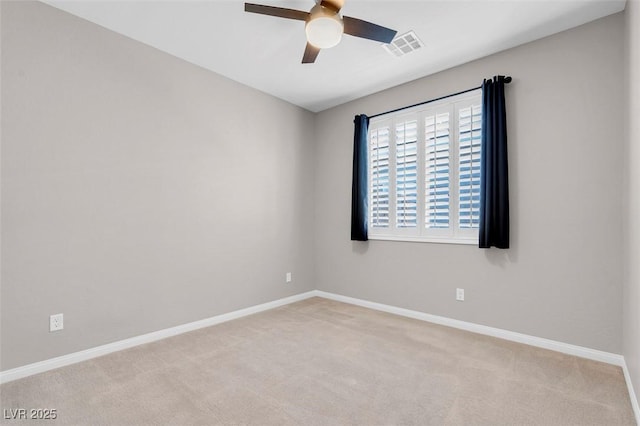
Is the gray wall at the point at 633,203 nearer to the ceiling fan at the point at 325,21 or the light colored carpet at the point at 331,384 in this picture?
the light colored carpet at the point at 331,384

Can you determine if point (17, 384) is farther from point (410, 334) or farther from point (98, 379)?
point (410, 334)

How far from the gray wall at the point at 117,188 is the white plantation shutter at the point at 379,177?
1401 millimetres

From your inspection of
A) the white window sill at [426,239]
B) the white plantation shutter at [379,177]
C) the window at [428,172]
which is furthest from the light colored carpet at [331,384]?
the white plantation shutter at [379,177]

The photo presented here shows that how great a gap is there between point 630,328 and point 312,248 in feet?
11.6

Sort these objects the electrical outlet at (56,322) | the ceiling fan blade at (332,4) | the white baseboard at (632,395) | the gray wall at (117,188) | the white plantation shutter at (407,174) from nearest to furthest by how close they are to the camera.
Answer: the white baseboard at (632,395)
the ceiling fan blade at (332,4)
the gray wall at (117,188)
the electrical outlet at (56,322)
the white plantation shutter at (407,174)

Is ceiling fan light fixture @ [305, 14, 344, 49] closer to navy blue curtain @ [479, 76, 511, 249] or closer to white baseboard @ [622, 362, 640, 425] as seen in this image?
navy blue curtain @ [479, 76, 511, 249]

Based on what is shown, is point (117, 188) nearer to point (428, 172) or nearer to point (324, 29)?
point (324, 29)

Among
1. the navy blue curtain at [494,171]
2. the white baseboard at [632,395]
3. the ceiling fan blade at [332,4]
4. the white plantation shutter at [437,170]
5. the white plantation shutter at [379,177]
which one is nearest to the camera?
the white baseboard at [632,395]

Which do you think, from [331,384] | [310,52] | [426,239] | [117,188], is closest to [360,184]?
[426,239]

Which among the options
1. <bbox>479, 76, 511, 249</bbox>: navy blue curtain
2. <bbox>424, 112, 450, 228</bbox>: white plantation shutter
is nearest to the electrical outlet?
<bbox>424, 112, 450, 228</bbox>: white plantation shutter

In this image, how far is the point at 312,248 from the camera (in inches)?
190

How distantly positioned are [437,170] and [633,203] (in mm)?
1708

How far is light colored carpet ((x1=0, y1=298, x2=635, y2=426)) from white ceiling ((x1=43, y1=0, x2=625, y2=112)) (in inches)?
112

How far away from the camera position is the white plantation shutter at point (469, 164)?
10.6 feet
